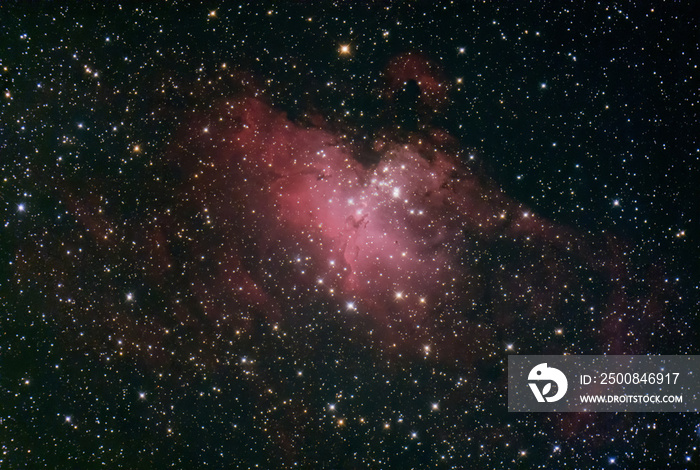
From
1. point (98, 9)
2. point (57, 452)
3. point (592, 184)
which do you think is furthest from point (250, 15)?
point (57, 452)

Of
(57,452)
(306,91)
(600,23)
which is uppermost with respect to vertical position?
(600,23)

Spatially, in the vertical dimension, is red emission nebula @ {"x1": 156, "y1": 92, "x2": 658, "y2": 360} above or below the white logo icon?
above

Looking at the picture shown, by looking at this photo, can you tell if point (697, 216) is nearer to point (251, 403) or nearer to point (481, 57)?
point (481, 57)

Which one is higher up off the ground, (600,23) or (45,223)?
(600,23)

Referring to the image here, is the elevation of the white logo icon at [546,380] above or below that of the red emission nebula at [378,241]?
below

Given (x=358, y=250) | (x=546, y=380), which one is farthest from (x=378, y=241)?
(x=546, y=380)

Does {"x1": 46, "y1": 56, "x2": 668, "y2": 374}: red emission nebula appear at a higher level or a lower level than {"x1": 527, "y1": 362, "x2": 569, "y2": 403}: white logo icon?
higher

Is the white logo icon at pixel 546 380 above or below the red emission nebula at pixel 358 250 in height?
below
